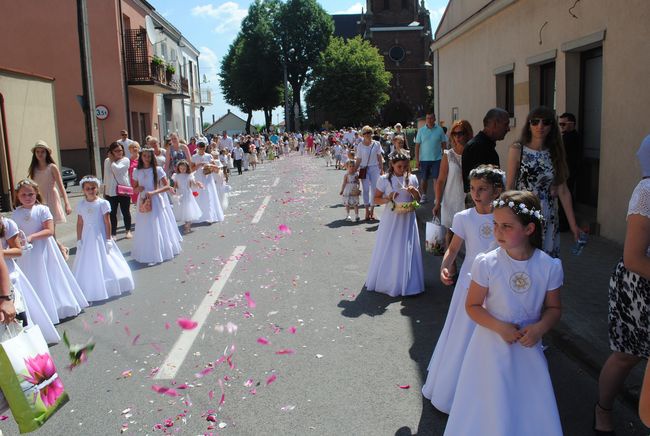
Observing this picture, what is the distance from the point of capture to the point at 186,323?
5.94m

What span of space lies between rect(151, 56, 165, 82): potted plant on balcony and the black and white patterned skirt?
2850cm

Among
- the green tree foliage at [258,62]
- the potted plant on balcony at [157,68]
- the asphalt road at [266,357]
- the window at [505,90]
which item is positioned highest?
the green tree foliage at [258,62]

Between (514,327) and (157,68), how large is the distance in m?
29.6

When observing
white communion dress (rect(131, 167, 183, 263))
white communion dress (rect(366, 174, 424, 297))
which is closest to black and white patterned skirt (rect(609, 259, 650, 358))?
white communion dress (rect(366, 174, 424, 297))

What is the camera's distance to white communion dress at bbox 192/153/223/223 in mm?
12711

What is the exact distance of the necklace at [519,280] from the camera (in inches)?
116

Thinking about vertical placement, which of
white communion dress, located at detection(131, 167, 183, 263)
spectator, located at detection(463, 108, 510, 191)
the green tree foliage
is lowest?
white communion dress, located at detection(131, 167, 183, 263)

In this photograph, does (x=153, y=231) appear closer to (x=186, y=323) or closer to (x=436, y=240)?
(x=186, y=323)

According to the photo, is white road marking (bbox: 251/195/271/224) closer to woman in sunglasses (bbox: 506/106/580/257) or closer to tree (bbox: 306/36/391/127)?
woman in sunglasses (bbox: 506/106/580/257)

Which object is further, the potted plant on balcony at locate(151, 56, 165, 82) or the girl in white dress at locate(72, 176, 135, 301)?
the potted plant on balcony at locate(151, 56, 165, 82)

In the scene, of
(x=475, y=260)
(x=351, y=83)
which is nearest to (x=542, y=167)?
(x=475, y=260)

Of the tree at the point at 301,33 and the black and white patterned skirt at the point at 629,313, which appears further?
the tree at the point at 301,33

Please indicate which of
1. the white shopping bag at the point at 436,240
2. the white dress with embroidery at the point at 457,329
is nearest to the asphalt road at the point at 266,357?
the white dress with embroidery at the point at 457,329

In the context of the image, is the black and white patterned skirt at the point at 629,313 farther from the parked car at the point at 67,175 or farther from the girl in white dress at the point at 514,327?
the parked car at the point at 67,175
